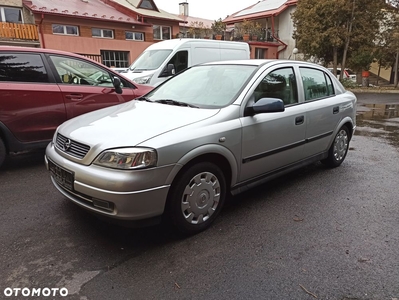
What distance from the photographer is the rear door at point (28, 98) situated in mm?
4301

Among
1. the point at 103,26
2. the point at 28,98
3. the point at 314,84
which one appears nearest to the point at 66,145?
the point at 28,98

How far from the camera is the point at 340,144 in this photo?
4.77m

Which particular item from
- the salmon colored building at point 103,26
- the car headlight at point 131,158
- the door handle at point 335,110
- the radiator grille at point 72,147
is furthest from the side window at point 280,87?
the salmon colored building at point 103,26

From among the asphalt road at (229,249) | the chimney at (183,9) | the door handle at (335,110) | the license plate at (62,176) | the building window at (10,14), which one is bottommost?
the asphalt road at (229,249)

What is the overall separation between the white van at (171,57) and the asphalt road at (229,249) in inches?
235

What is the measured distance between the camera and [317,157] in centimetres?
435

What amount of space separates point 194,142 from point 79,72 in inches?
127

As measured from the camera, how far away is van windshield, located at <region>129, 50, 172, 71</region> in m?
9.83

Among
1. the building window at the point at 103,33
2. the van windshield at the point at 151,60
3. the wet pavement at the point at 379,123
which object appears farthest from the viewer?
the building window at the point at 103,33

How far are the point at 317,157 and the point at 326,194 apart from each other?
67cm

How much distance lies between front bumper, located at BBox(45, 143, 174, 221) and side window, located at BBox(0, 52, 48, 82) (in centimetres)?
258

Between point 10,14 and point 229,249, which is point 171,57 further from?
point 10,14

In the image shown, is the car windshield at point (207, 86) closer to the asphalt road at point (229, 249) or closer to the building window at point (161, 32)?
the asphalt road at point (229, 249)

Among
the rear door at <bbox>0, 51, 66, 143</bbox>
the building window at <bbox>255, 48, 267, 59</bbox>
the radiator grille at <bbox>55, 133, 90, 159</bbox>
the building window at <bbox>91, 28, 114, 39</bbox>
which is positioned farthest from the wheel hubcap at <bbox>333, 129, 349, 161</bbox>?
the building window at <bbox>255, 48, 267, 59</bbox>
